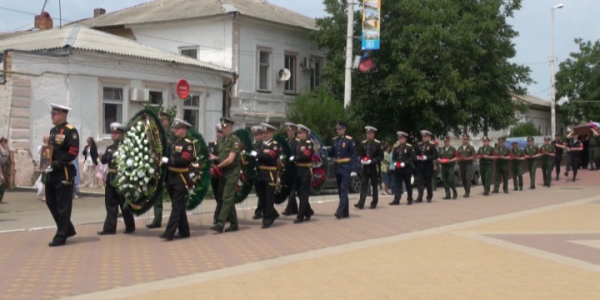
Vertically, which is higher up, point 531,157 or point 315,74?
point 315,74

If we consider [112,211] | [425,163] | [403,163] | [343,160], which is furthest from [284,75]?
[112,211]

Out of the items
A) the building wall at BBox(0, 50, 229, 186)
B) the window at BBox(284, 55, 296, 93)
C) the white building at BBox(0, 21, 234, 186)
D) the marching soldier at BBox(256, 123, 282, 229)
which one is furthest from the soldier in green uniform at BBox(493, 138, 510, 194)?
the window at BBox(284, 55, 296, 93)

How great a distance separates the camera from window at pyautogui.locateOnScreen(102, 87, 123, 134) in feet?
85.2

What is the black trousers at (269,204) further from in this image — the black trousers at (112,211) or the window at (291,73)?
the window at (291,73)

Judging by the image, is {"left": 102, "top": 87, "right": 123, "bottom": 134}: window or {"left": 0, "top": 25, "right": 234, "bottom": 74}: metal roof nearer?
{"left": 0, "top": 25, "right": 234, "bottom": 74}: metal roof

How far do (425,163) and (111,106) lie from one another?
11.5 metres

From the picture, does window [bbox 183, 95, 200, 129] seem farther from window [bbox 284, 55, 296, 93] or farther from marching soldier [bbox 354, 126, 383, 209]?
marching soldier [bbox 354, 126, 383, 209]

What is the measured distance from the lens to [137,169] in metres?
12.2

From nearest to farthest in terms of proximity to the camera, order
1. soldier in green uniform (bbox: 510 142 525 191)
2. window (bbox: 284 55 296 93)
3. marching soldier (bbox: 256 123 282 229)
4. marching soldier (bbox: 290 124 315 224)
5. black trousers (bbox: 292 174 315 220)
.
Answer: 1. marching soldier (bbox: 256 123 282 229)
2. marching soldier (bbox: 290 124 315 224)
3. black trousers (bbox: 292 174 315 220)
4. soldier in green uniform (bbox: 510 142 525 191)
5. window (bbox: 284 55 296 93)

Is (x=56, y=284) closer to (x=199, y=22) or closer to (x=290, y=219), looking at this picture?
(x=290, y=219)

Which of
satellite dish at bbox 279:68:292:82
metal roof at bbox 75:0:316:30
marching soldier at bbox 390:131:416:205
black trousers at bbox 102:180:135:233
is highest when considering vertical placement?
metal roof at bbox 75:0:316:30

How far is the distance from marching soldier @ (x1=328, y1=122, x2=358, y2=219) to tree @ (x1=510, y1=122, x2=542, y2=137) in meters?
49.5

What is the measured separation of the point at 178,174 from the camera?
12.3 metres

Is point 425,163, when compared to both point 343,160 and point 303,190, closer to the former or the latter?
point 343,160
